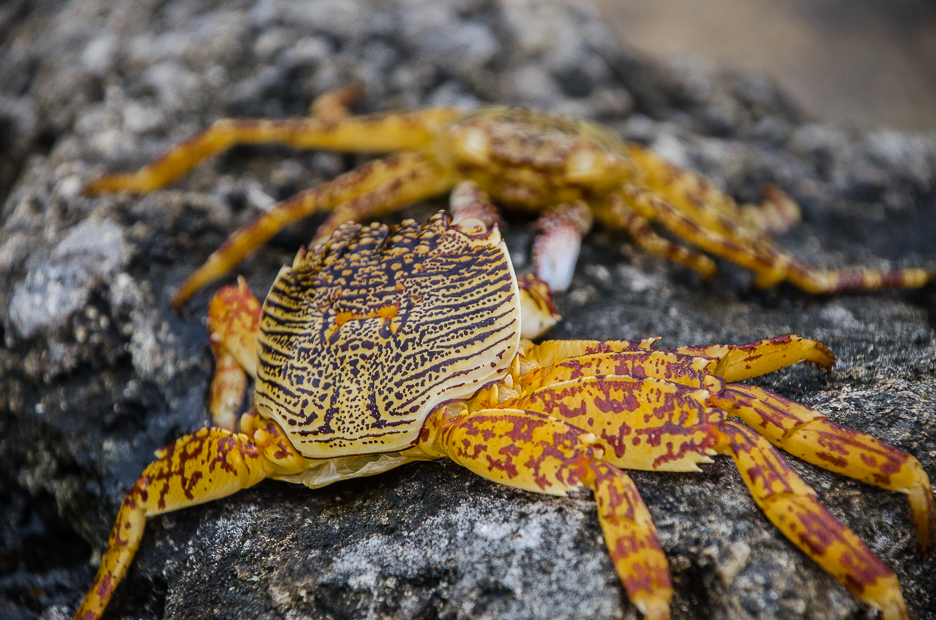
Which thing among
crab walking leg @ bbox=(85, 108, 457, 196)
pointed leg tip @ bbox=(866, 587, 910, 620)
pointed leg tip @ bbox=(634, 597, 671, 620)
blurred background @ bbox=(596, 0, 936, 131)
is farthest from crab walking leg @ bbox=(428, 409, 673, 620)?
blurred background @ bbox=(596, 0, 936, 131)

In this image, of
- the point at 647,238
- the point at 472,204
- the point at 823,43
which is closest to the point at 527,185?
the point at 472,204

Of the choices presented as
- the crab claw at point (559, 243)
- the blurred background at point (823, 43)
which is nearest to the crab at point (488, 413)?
the crab claw at point (559, 243)

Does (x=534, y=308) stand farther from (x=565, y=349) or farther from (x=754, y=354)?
(x=754, y=354)

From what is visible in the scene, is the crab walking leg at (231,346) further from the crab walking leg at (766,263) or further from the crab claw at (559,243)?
the crab walking leg at (766,263)

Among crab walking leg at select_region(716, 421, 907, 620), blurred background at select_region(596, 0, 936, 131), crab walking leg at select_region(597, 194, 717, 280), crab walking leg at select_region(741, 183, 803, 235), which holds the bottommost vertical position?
blurred background at select_region(596, 0, 936, 131)

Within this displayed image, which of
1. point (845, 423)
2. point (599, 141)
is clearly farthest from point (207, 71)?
point (845, 423)

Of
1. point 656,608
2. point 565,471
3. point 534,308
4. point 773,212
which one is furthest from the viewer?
point 773,212

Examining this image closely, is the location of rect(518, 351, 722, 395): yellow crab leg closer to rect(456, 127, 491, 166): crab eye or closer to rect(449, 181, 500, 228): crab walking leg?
rect(449, 181, 500, 228): crab walking leg

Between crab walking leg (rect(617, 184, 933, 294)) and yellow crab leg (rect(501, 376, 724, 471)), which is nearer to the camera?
yellow crab leg (rect(501, 376, 724, 471))
